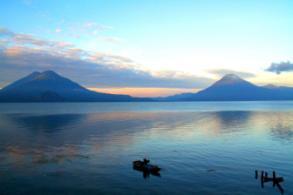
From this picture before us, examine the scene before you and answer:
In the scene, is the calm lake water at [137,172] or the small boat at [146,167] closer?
the calm lake water at [137,172]

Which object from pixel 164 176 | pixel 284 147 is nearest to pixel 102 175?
pixel 164 176

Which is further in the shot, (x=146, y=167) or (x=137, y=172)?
(x=146, y=167)

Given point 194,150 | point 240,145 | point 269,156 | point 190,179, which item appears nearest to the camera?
point 190,179

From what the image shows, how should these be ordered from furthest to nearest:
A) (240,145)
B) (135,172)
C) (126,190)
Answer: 1. (240,145)
2. (135,172)
3. (126,190)

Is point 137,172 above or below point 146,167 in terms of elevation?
below

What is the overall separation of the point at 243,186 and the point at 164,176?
12398 millimetres

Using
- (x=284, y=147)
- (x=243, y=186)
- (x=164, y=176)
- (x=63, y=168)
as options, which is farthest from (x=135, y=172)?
(x=284, y=147)

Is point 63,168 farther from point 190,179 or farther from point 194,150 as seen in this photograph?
point 194,150

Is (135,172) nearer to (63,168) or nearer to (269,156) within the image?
(63,168)

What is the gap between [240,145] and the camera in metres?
73.1

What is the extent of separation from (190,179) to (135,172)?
9.78 m

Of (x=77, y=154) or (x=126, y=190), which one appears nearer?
(x=126, y=190)

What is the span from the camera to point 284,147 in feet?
232

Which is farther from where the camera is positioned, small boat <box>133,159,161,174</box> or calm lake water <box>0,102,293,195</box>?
small boat <box>133,159,161,174</box>
